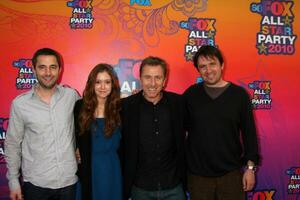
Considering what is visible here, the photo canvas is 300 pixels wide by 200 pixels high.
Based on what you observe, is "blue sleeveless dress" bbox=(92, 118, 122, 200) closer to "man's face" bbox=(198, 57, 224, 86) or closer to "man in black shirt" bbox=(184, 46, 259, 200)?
"man in black shirt" bbox=(184, 46, 259, 200)

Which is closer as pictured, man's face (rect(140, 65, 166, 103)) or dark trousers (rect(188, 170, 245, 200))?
man's face (rect(140, 65, 166, 103))

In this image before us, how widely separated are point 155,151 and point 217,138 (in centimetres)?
47

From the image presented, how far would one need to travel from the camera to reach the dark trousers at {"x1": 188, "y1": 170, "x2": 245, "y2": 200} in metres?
2.13

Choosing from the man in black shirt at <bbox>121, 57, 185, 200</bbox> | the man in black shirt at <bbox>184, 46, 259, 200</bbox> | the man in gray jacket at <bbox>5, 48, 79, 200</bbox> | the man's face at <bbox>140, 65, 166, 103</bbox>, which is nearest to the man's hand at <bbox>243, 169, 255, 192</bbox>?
the man in black shirt at <bbox>184, 46, 259, 200</bbox>

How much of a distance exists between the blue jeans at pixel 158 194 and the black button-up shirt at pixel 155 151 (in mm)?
30

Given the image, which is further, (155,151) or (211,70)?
(211,70)

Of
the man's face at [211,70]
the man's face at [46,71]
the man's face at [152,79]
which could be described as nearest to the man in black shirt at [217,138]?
the man's face at [211,70]

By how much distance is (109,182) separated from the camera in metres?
2.04

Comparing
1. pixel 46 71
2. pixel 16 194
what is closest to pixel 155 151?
pixel 46 71

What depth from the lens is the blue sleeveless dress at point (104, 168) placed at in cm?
202

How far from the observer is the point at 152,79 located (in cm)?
203

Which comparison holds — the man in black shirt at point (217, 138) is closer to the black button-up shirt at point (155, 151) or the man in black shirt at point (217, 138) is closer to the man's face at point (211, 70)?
the man's face at point (211, 70)

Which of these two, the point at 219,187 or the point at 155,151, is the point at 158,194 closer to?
the point at 155,151

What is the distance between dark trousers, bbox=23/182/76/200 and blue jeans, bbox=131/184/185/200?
0.46 meters
